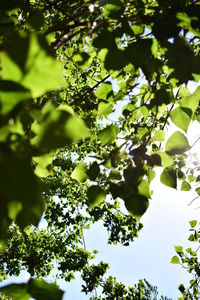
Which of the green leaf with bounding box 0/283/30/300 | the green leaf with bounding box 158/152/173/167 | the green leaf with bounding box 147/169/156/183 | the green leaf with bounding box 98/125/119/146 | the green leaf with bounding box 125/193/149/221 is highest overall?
the green leaf with bounding box 98/125/119/146

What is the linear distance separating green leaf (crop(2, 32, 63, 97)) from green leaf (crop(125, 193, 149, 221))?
0.68 meters

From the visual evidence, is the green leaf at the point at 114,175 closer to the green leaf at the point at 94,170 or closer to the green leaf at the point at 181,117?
the green leaf at the point at 94,170

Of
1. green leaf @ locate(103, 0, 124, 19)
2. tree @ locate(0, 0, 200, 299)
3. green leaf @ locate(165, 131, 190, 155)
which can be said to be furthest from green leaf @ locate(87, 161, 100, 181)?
green leaf @ locate(103, 0, 124, 19)

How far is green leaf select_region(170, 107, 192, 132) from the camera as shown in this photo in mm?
1156

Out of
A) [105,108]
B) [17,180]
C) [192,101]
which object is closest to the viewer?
[17,180]

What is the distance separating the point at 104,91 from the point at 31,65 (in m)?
1.01

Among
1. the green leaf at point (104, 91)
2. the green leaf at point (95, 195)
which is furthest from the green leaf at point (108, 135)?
the green leaf at point (95, 195)

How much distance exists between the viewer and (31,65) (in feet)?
1.41

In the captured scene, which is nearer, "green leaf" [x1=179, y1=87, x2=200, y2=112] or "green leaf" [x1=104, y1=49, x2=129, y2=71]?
"green leaf" [x1=104, y1=49, x2=129, y2=71]

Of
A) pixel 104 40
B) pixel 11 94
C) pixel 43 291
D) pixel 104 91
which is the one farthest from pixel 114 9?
Answer: pixel 43 291

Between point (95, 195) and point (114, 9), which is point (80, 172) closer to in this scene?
point (95, 195)

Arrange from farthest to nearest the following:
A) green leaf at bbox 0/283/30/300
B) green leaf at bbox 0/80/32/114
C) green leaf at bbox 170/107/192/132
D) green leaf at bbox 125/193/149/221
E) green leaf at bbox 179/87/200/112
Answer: green leaf at bbox 179/87/200/112
green leaf at bbox 170/107/192/132
green leaf at bbox 125/193/149/221
green leaf at bbox 0/283/30/300
green leaf at bbox 0/80/32/114

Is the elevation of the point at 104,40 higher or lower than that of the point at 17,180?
higher

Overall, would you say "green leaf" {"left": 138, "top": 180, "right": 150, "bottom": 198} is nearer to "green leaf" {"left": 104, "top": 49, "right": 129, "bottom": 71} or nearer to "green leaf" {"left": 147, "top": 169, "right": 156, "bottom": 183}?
"green leaf" {"left": 147, "top": 169, "right": 156, "bottom": 183}
